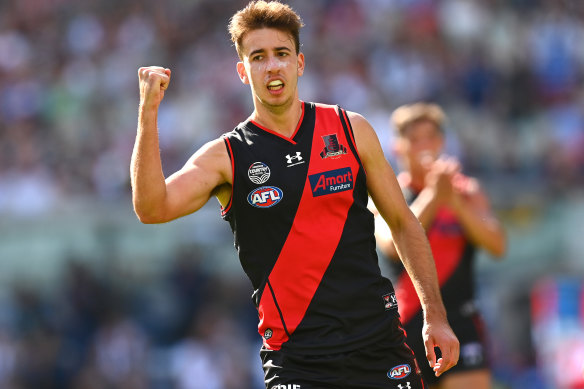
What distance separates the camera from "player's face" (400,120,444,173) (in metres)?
7.25

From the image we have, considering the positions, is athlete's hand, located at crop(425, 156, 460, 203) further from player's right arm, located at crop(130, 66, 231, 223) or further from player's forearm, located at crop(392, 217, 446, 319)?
player's right arm, located at crop(130, 66, 231, 223)

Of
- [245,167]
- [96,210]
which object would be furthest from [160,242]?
[245,167]

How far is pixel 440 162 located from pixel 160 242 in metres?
8.03

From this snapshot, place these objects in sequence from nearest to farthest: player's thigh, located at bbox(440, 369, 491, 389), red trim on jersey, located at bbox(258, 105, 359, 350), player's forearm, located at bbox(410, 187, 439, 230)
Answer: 1. red trim on jersey, located at bbox(258, 105, 359, 350)
2. player's forearm, located at bbox(410, 187, 439, 230)
3. player's thigh, located at bbox(440, 369, 491, 389)

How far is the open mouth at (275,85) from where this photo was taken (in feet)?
15.9

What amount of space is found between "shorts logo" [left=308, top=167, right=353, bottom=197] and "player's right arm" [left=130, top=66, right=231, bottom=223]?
0.42 meters

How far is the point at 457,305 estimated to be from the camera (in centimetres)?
693

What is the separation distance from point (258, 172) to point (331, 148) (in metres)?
0.39

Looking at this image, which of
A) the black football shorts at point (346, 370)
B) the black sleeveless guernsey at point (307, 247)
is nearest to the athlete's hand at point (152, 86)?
the black sleeveless guernsey at point (307, 247)

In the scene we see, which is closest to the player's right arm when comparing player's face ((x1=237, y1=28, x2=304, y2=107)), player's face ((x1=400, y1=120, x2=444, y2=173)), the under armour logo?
the under armour logo

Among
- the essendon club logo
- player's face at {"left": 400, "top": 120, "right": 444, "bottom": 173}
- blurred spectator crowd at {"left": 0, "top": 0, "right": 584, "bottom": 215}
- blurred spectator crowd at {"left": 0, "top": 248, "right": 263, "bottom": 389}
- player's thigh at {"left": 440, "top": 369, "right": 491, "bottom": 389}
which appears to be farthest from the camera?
blurred spectator crowd at {"left": 0, "top": 0, "right": 584, "bottom": 215}

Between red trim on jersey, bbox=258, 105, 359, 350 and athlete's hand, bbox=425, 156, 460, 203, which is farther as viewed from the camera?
athlete's hand, bbox=425, 156, 460, 203

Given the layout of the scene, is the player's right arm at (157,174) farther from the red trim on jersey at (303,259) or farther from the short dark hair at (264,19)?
the short dark hair at (264,19)

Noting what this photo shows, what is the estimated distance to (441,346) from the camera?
468 cm
